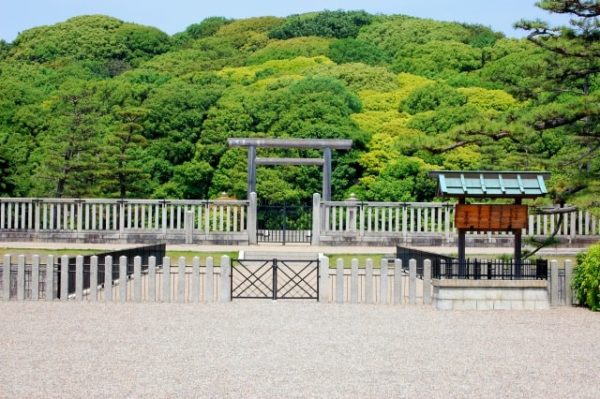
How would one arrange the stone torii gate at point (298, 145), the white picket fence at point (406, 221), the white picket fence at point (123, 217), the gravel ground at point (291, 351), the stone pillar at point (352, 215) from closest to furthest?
the gravel ground at point (291, 351)
the white picket fence at point (406, 221)
the white picket fence at point (123, 217)
the stone pillar at point (352, 215)
the stone torii gate at point (298, 145)

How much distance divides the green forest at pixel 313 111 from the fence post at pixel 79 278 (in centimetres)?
745

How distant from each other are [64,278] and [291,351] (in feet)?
22.3

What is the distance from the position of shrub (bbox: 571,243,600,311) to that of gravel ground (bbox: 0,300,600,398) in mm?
363

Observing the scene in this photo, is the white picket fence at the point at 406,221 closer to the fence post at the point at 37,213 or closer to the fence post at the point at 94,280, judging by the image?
the fence post at the point at 37,213

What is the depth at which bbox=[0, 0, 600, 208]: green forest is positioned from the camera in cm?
2028

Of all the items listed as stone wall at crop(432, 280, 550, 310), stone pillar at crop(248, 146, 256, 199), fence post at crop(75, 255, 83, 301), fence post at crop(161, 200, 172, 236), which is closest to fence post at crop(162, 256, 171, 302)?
fence post at crop(75, 255, 83, 301)

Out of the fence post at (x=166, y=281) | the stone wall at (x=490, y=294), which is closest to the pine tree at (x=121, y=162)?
the fence post at (x=166, y=281)

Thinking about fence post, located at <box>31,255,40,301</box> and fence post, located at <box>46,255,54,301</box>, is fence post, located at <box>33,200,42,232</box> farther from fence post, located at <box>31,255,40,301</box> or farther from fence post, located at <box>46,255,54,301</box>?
fence post, located at <box>46,255,54,301</box>

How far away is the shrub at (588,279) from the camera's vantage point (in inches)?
621

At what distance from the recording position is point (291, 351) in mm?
11102

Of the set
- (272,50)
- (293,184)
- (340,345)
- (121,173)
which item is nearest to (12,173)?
(121,173)

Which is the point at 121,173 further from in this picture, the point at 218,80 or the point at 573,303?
the point at 218,80

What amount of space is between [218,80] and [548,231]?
132ft

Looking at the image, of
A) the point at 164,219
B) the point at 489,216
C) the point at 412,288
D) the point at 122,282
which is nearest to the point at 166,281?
the point at 122,282
